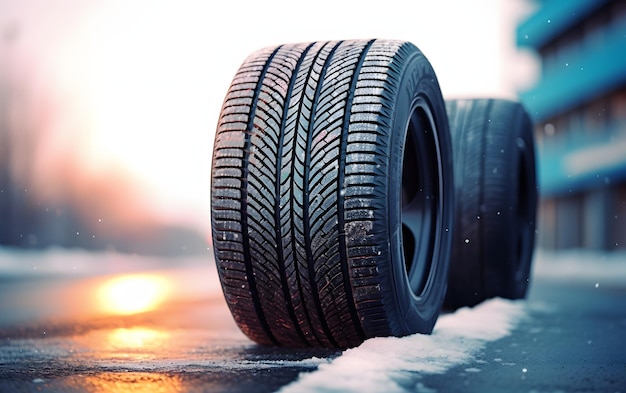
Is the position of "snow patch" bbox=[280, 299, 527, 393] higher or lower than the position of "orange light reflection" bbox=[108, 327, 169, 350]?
higher

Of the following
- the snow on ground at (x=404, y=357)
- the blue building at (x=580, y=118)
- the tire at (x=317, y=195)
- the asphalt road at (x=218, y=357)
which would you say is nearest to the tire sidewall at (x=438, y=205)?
the tire at (x=317, y=195)

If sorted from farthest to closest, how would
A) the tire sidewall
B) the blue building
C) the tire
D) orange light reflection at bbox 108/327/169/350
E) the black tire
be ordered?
1. the blue building
2. the black tire
3. orange light reflection at bbox 108/327/169/350
4. the tire sidewall
5. the tire

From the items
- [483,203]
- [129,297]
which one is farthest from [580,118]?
[483,203]

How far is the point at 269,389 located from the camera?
8.12 ft

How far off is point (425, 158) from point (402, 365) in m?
1.58

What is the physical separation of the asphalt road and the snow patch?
0.22 ft

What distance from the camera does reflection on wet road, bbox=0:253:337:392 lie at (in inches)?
106

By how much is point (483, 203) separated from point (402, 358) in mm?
2518

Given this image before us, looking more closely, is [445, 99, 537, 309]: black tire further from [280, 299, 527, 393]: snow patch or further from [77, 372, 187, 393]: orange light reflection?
[77, 372, 187, 393]: orange light reflection

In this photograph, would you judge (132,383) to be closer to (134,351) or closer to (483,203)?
(134,351)

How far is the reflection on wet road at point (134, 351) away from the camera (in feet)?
8.83

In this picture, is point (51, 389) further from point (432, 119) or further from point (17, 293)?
point (17, 293)

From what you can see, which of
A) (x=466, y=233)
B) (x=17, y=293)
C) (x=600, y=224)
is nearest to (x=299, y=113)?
(x=466, y=233)

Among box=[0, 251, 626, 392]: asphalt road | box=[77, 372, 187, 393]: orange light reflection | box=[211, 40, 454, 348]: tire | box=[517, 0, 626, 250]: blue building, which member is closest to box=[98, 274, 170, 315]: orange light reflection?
box=[0, 251, 626, 392]: asphalt road
